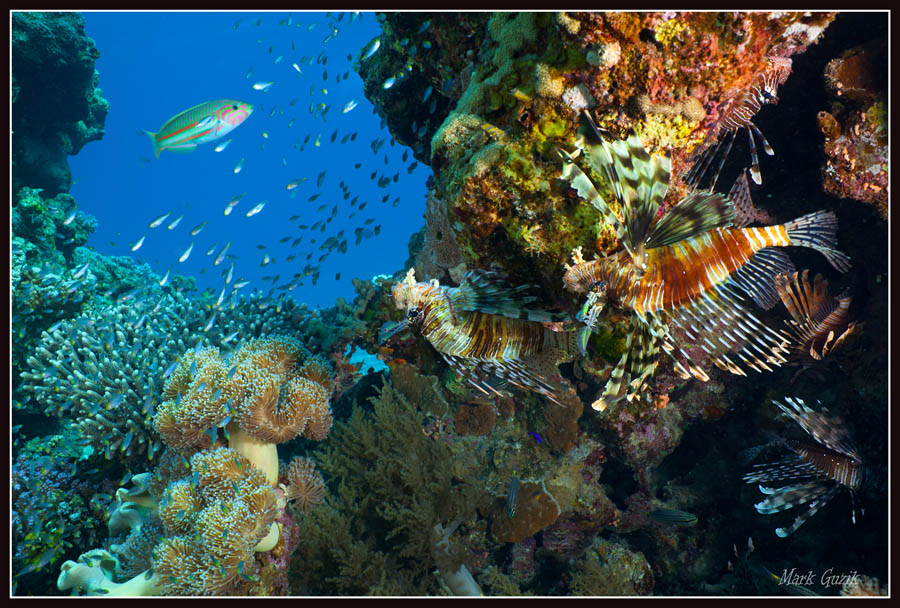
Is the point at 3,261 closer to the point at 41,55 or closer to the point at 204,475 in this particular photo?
the point at 204,475

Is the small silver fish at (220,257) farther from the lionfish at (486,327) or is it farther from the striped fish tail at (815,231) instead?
the striped fish tail at (815,231)

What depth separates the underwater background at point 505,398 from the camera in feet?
8.06

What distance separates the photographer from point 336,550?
344 cm

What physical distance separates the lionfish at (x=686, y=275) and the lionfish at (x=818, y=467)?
1.57 meters

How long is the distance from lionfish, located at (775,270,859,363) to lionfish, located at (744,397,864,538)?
644mm

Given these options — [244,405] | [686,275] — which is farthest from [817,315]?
[244,405]

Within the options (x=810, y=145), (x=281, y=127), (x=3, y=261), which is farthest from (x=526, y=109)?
(x=281, y=127)

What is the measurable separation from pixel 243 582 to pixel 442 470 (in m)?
1.78

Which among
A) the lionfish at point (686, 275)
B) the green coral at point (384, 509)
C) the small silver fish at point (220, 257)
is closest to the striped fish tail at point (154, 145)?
the small silver fish at point (220, 257)

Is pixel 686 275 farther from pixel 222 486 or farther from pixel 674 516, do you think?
pixel 222 486

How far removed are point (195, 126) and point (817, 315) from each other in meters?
6.71

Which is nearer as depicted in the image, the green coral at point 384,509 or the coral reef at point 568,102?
the coral reef at point 568,102

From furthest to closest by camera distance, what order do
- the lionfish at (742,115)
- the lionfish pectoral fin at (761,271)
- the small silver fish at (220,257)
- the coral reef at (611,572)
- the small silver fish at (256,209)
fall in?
the small silver fish at (256,209), the small silver fish at (220,257), the coral reef at (611,572), the lionfish at (742,115), the lionfish pectoral fin at (761,271)

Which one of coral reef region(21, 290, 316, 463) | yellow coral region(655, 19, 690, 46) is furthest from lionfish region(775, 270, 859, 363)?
coral reef region(21, 290, 316, 463)
